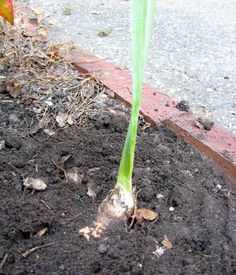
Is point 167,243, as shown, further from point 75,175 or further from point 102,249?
point 75,175

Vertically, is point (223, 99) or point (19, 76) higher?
point (19, 76)

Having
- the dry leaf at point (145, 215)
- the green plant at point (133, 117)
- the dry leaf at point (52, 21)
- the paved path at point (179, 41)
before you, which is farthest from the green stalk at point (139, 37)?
the dry leaf at point (52, 21)

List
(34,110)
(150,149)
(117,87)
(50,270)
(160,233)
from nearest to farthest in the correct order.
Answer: (50,270) < (160,233) < (150,149) < (34,110) < (117,87)

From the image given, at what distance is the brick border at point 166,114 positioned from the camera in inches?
55.0

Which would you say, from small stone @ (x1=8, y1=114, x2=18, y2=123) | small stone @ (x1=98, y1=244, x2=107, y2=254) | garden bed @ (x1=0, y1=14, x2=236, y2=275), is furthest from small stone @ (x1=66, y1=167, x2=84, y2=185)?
small stone @ (x1=8, y1=114, x2=18, y2=123)

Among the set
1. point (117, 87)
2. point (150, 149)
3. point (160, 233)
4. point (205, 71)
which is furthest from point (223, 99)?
point (160, 233)

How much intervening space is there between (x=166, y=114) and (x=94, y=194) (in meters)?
0.44

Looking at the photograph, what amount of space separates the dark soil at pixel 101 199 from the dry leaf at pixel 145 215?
1 cm

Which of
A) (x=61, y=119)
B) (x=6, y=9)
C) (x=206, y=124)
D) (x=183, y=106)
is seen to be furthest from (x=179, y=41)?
(x=6, y=9)

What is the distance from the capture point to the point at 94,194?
1.20 m

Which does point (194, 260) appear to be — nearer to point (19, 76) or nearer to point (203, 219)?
point (203, 219)

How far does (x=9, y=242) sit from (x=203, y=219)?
1.42 ft

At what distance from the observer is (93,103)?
158 cm

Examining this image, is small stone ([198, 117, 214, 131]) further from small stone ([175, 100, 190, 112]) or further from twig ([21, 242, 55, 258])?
twig ([21, 242, 55, 258])
